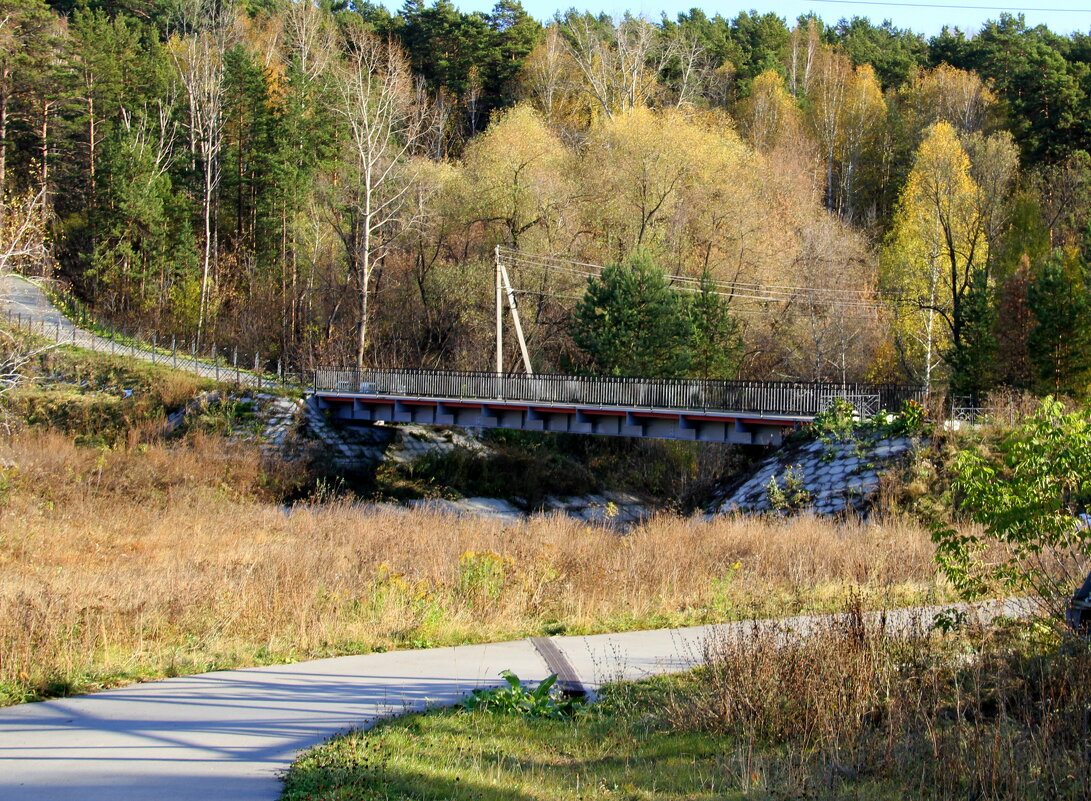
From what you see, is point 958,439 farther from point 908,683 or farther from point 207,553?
point 908,683

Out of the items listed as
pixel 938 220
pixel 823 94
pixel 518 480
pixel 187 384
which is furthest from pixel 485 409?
pixel 823 94

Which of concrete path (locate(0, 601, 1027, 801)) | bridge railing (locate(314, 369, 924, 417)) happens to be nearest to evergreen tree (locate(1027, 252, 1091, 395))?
bridge railing (locate(314, 369, 924, 417))

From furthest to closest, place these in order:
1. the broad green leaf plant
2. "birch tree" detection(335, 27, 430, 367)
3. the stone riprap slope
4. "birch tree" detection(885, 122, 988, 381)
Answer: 1. "birch tree" detection(885, 122, 988, 381)
2. "birch tree" detection(335, 27, 430, 367)
3. the stone riprap slope
4. the broad green leaf plant

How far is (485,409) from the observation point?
3609 cm

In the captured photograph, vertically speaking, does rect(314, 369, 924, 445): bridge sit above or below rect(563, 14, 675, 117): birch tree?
below

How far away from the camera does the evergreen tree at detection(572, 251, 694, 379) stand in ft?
128

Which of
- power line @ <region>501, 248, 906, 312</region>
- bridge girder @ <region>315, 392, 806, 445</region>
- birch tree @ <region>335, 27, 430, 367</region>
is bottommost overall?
bridge girder @ <region>315, 392, 806, 445</region>

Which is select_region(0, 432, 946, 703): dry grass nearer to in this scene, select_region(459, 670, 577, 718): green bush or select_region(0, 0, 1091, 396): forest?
select_region(459, 670, 577, 718): green bush

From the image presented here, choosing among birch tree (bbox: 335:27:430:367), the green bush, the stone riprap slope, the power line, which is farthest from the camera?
birch tree (bbox: 335:27:430:367)

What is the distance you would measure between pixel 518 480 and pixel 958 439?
18.3 meters

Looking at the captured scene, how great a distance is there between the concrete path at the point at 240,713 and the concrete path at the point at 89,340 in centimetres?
3336

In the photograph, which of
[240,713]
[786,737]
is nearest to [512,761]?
[786,737]

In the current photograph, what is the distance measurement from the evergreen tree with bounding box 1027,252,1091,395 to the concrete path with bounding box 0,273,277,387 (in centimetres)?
2952

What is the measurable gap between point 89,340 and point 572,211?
76.3 feet
